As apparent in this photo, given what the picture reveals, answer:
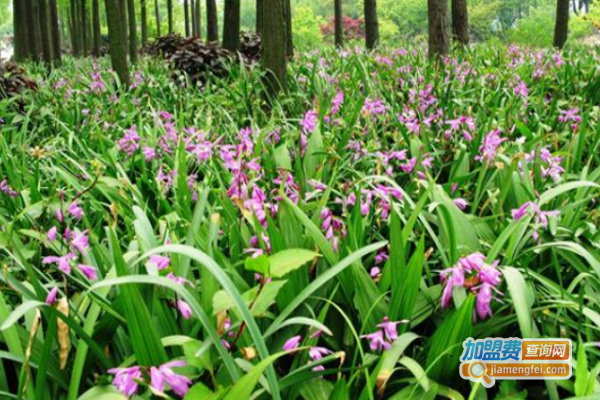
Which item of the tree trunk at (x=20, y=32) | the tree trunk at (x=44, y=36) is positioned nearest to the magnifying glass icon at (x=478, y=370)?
the tree trunk at (x=44, y=36)

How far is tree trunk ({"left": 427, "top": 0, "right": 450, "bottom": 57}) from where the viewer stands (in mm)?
7465

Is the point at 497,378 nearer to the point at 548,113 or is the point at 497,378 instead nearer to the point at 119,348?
the point at 119,348

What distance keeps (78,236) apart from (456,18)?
985 cm

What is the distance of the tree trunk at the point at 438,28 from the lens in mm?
7465

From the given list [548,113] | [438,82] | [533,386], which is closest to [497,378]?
[533,386]

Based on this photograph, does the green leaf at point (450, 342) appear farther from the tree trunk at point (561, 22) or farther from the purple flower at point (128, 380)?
the tree trunk at point (561, 22)

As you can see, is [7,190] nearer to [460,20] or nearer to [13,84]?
[13,84]

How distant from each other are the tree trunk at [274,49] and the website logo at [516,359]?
390 centimetres

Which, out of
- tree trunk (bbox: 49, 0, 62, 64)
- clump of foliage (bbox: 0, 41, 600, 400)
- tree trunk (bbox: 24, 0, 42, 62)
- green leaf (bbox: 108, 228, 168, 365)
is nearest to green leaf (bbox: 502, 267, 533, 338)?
clump of foliage (bbox: 0, 41, 600, 400)

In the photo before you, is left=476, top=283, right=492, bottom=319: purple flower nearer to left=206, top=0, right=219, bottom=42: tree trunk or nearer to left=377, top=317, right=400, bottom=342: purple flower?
left=377, top=317, right=400, bottom=342: purple flower

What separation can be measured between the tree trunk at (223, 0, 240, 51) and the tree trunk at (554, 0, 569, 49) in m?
6.09

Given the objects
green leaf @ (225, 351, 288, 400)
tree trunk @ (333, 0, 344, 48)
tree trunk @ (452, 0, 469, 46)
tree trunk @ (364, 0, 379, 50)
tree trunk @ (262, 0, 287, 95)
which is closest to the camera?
green leaf @ (225, 351, 288, 400)

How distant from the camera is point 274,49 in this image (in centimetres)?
506

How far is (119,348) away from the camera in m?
1.60
